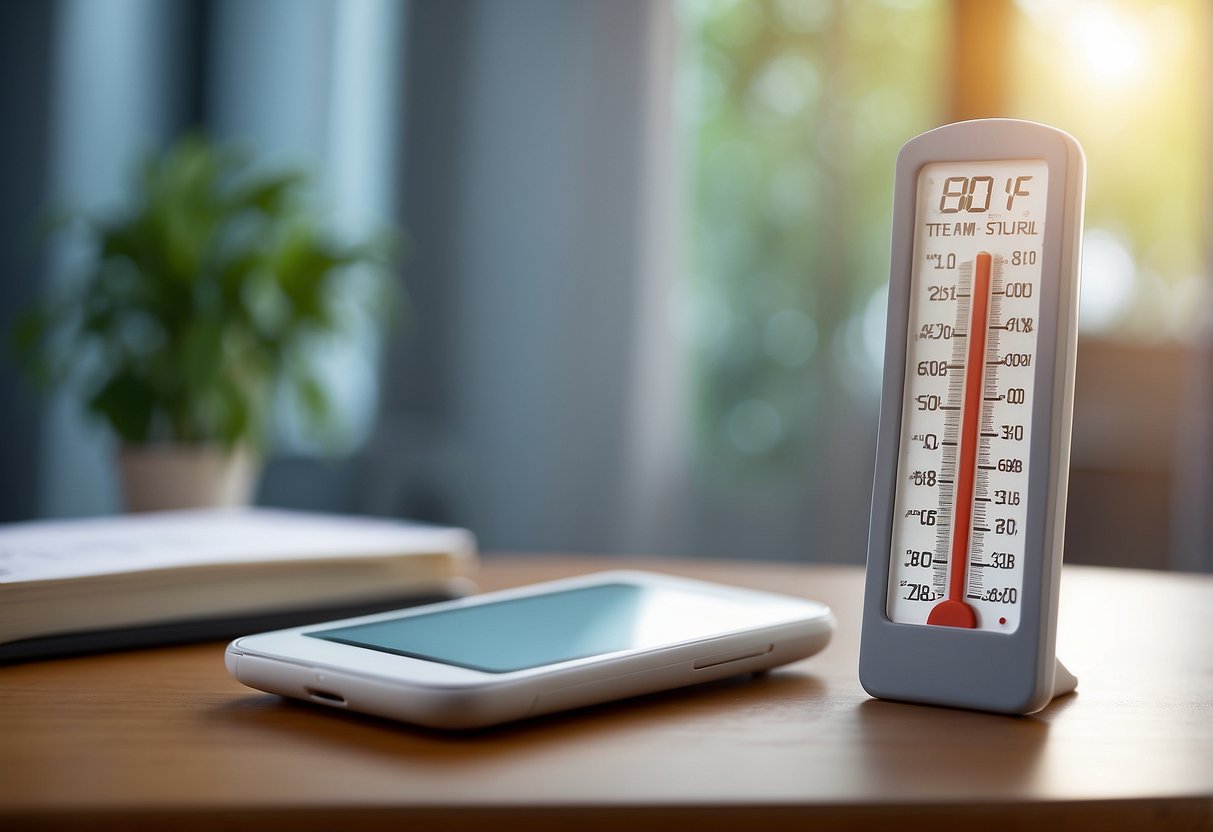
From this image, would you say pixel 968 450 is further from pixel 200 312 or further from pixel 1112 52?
pixel 1112 52

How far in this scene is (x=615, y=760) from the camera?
411 mm

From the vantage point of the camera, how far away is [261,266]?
4.53 ft

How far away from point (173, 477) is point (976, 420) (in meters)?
0.94

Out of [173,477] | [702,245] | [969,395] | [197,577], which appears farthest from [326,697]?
[702,245]

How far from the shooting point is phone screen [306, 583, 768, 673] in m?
0.48

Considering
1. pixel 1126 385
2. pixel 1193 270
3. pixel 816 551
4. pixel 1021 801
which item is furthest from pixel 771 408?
pixel 1021 801

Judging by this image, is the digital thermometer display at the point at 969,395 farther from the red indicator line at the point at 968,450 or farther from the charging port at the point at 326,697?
the charging port at the point at 326,697

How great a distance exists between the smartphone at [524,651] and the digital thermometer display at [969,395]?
0.25 feet

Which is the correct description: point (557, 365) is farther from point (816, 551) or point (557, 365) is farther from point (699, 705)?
point (699, 705)

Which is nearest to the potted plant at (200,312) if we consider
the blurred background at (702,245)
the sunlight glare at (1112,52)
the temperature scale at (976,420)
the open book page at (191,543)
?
the open book page at (191,543)

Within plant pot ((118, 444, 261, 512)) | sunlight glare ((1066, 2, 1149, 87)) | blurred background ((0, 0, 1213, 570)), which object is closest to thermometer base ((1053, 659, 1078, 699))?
plant pot ((118, 444, 261, 512))

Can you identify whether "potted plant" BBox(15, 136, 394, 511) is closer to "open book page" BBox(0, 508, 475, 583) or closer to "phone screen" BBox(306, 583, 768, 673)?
"open book page" BBox(0, 508, 475, 583)

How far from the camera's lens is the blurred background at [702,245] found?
221cm

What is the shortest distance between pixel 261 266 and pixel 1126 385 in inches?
64.9
